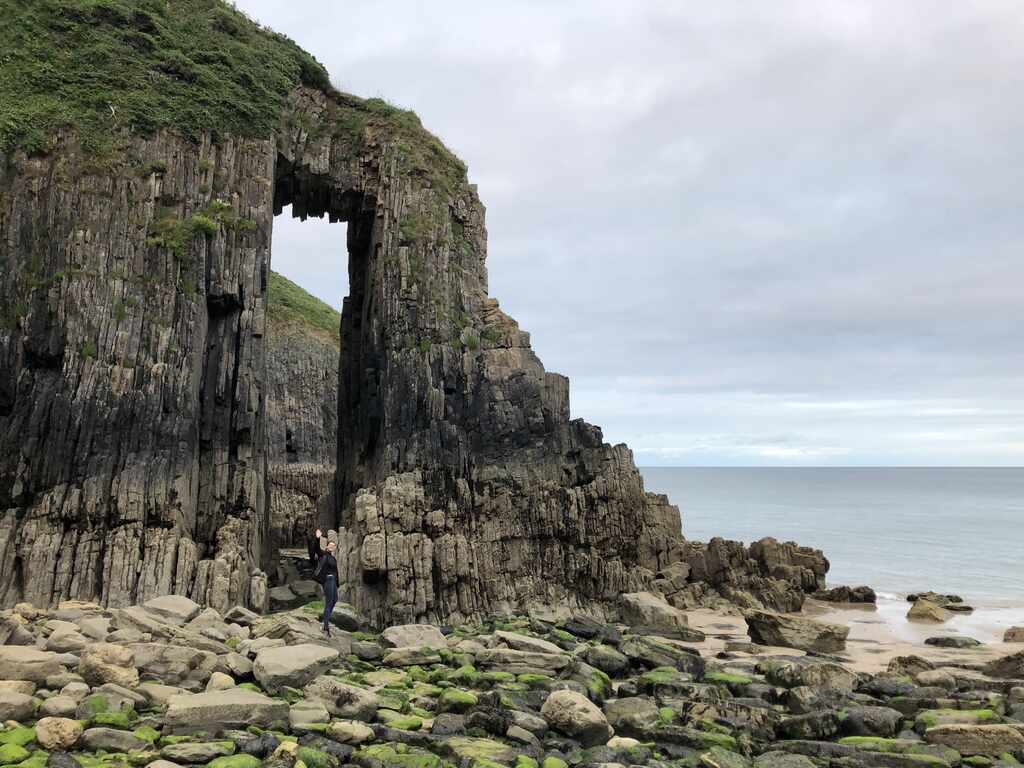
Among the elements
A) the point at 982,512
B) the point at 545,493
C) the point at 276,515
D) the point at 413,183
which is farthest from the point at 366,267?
the point at 982,512

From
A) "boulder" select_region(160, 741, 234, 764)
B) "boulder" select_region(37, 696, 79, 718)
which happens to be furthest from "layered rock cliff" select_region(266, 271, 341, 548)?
"boulder" select_region(160, 741, 234, 764)

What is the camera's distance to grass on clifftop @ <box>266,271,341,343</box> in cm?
6294

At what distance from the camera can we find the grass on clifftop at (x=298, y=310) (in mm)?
62938

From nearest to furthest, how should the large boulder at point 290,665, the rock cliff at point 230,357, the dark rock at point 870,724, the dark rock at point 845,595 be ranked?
the large boulder at point 290,665 < the dark rock at point 870,724 < the rock cliff at point 230,357 < the dark rock at point 845,595

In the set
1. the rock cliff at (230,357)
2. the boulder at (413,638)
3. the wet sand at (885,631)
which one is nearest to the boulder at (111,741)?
the boulder at (413,638)

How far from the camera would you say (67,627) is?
676 inches

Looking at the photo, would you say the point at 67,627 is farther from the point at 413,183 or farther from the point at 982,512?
the point at 982,512

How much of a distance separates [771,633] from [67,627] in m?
21.8

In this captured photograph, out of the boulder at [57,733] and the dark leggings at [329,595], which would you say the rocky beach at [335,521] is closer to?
the boulder at [57,733]

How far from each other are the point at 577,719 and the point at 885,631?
2271 centimetres

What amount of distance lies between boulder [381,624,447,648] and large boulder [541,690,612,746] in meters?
6.16

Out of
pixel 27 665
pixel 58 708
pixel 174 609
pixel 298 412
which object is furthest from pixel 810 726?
pixel 298 412

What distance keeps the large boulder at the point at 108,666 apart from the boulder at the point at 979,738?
16.3 meters

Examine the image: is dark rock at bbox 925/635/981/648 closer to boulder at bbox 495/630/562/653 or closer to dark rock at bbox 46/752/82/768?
boulder at bbox 495/630/562/653
